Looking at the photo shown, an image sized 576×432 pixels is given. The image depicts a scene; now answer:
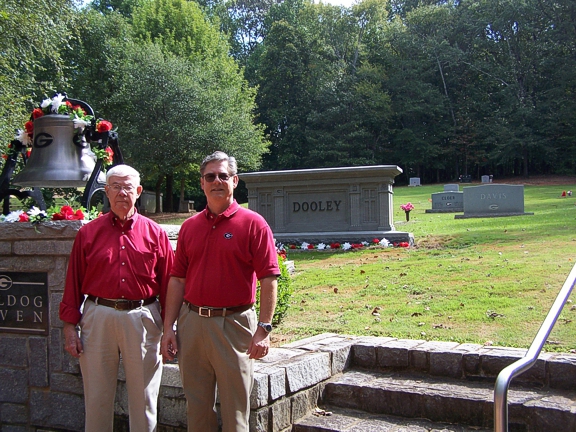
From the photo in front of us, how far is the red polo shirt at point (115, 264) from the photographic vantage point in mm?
3277

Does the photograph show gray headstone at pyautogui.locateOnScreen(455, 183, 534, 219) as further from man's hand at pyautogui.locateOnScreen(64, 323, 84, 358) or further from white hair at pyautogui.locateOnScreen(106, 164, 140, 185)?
man's hand at pyautogui.locateOnScreen(64, 323, 84, 358)

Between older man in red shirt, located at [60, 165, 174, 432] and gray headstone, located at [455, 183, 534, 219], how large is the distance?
14.6 metres

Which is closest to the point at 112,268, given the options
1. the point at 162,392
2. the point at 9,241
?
the point at 162,392

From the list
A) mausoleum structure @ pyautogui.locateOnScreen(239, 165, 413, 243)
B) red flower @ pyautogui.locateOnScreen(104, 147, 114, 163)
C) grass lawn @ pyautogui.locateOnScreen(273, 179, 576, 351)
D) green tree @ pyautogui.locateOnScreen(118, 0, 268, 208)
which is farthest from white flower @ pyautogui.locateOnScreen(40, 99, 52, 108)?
green tree @ pyautogui.locateOnScreen(118, 0, 268, 208)

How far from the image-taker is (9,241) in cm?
442

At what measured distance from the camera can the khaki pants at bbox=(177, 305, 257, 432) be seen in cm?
307

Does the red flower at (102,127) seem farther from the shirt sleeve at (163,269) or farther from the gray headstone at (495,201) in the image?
the gray headstone at (495,201)

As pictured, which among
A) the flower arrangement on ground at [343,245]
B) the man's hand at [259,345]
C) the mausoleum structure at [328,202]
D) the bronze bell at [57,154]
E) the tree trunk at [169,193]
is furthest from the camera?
the tree trunk at [169,193]

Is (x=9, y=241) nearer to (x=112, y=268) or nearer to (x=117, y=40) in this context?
(x=112, y=268)

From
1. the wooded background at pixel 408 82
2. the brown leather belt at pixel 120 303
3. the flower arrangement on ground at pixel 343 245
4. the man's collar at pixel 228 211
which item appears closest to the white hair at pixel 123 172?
the man's collar at pixel 228 211

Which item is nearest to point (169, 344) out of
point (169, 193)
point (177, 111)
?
point (177, 111)

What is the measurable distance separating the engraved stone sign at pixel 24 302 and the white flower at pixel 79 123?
1.26 m

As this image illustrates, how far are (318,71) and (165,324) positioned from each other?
4242 centimetres

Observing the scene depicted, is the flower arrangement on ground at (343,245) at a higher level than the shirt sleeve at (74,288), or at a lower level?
lower
